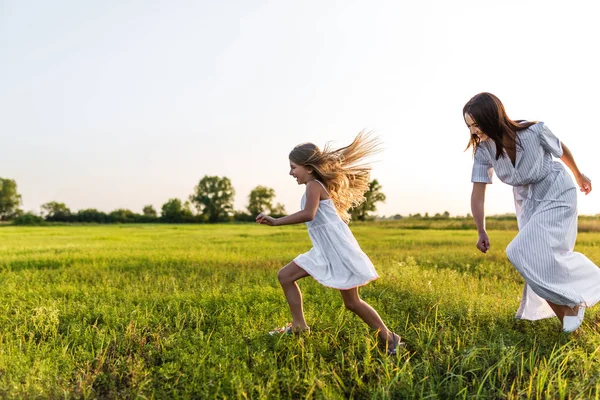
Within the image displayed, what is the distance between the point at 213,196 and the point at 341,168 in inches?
3272

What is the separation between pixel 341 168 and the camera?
15.1 ft

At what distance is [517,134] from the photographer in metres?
4.61

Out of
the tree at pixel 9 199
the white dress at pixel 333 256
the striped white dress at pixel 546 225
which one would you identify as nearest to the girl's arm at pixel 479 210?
the striped white dress at pixel 546 225

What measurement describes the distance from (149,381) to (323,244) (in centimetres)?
186

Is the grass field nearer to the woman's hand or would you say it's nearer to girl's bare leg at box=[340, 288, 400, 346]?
girl's bare leg at box=[340, 288, 400, 346]

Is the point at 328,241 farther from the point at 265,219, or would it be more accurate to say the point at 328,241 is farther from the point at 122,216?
the point at 122,216

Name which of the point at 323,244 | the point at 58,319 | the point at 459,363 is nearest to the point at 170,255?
the point at 58,319

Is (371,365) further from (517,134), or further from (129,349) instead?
(517,134)

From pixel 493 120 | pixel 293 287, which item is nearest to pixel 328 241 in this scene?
pixel 293 287

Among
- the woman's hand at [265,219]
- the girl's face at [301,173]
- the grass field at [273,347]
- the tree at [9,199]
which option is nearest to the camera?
the grass field at [273,347]

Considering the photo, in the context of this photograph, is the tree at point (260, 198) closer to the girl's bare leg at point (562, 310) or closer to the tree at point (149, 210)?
the tree at point (149, 210)

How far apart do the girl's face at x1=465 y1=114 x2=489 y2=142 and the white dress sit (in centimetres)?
158

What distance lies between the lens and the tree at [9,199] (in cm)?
8662

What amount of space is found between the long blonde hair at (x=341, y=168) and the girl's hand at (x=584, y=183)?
7.38 feet
